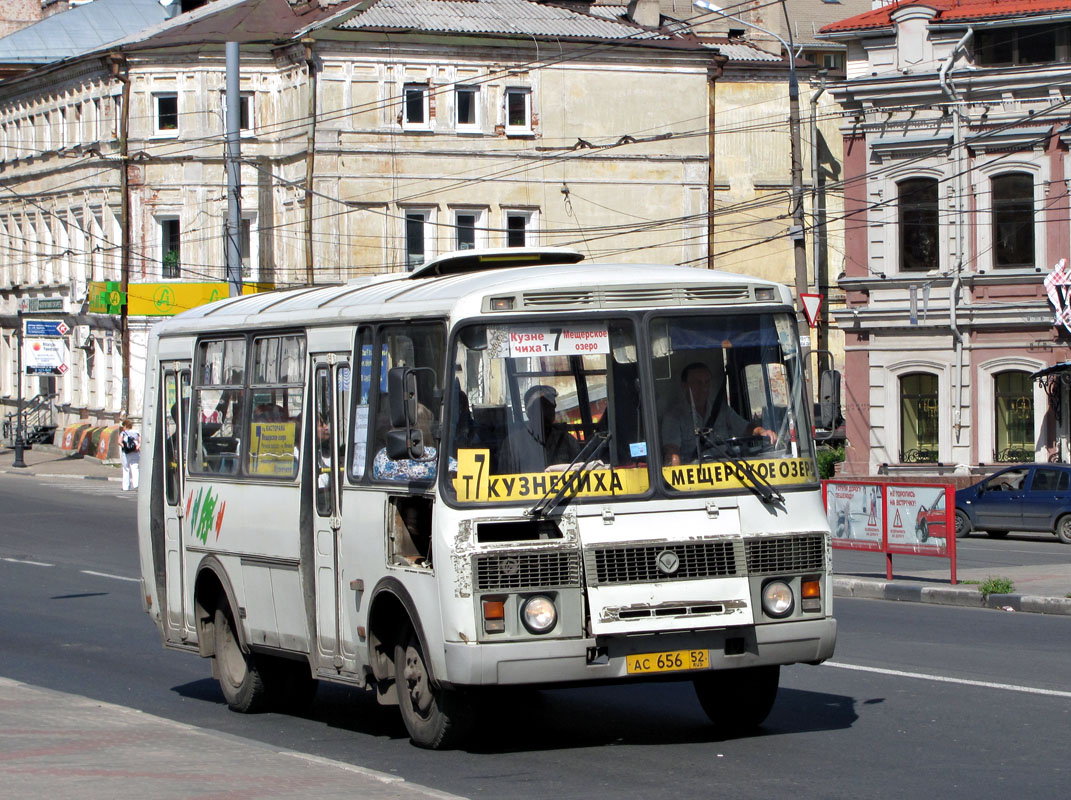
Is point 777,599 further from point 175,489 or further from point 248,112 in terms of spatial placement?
point 248,112

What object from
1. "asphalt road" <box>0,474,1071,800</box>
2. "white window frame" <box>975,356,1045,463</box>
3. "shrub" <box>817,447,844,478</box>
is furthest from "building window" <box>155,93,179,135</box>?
"asphalt road" <box>0,474,1071,800</box>

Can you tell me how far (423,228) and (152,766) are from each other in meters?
40.5

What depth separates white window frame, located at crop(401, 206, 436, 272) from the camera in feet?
157

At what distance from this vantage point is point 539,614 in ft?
28.3

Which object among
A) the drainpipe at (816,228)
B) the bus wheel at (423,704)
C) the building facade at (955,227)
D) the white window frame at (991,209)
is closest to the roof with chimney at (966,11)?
the building facade at (955,227)

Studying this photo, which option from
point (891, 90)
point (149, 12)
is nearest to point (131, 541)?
point (891, 90)

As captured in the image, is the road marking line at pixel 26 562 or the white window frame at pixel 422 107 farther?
the white window frame at pixel 422 107

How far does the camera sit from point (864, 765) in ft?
28.5

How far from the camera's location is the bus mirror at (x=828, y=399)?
967 cm

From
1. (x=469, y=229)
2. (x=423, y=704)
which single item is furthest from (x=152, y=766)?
(x=469, y=229)

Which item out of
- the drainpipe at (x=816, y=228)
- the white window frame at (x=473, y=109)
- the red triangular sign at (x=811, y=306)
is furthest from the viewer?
the drainpipe at (x=816, y=228)

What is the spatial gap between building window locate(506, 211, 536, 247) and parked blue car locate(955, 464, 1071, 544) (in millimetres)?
21799

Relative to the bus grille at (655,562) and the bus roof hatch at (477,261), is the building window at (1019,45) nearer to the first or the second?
the bus roof hatch at (477,261)

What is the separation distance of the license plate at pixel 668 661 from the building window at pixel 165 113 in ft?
146
